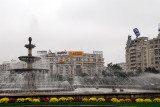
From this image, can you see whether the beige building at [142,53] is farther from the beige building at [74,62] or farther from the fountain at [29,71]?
the fountain at [29,71]

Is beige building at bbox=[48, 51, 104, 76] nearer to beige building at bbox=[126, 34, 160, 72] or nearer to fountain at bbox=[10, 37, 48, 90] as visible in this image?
beige building at bbox=[126, 34, 160, 72]

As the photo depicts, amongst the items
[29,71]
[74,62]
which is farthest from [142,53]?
[29,71]

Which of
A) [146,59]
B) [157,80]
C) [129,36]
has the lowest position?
[157,80]

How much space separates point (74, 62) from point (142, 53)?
43099 millimetres

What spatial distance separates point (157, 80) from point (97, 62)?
2599 inches

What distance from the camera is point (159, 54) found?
77812 mm

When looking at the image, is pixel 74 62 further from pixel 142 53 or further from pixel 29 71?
pixel 29 71

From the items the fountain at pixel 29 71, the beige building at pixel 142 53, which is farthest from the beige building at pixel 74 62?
the fountain at pixel 29 71


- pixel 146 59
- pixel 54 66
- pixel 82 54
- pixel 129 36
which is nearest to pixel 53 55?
pixel 54 66

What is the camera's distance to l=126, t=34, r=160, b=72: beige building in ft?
260

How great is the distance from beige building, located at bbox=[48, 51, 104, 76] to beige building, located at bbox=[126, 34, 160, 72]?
2579 cm

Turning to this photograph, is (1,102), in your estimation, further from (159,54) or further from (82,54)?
(82,54)

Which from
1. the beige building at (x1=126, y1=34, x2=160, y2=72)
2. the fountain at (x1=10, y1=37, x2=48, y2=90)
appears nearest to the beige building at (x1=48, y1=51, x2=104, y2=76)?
the beige building at (x1=126, y1=34, x2=160, y2=72)

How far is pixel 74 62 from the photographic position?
390 feet
